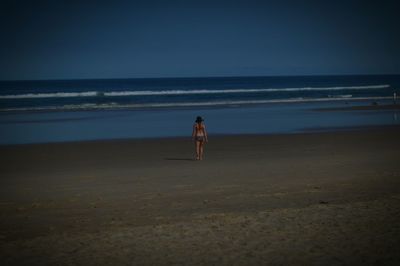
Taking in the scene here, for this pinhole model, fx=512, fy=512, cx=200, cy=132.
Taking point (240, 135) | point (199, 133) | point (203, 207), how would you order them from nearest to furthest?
point (203, 207) < point (199, 133) < point (240, 135)

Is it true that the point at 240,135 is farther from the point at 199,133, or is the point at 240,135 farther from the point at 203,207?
the point at 203,207

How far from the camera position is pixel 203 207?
9336 mm

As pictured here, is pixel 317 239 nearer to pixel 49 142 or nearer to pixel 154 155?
pixel 154 155

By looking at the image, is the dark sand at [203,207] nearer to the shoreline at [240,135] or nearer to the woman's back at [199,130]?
the woman's back at [199,130]

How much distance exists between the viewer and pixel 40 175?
1345 cm

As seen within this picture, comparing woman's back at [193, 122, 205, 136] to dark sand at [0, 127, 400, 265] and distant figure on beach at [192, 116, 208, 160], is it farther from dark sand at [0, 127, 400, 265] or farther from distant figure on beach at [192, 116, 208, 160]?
dark sand at [0, 127, 400, 265]

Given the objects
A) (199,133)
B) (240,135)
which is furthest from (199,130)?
(240,135)

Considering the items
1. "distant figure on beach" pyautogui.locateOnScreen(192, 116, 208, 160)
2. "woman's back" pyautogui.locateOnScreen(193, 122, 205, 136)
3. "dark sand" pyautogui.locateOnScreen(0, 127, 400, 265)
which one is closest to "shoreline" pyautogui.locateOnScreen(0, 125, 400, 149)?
"dark sand" pyautogui.locateOnScreen(0, 127, 400, 265)

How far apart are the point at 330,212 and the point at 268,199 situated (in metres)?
1.68

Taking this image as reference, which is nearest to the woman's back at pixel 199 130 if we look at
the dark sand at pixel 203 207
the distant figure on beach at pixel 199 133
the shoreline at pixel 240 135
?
the distant figure on beach at pixel 199 133

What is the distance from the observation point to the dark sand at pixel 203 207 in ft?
21.7

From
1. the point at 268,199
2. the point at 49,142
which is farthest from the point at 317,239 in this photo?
the point at 49,142

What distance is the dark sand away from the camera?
662cm

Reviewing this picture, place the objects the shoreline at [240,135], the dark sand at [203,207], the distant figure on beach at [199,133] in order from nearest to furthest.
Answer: the dark sand at [203,207], the distant figure on beach at [199,133], the shoreline at [240,135]
